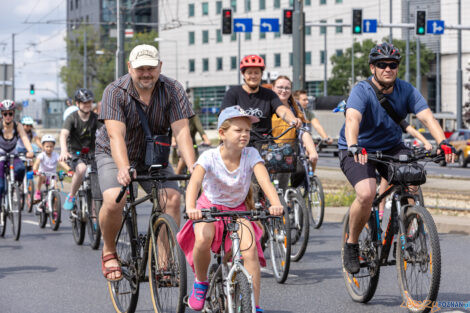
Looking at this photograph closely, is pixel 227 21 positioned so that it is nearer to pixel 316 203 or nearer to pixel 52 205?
pixel 52 205

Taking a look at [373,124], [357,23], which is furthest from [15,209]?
[357,23]

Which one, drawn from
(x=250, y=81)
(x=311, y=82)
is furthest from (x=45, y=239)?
(x=311, y=82)

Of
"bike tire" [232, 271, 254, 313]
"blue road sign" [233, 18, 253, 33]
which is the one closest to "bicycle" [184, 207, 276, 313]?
"bike tire" [232, 271, 254, 313]

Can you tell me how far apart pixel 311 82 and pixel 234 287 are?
84771mm

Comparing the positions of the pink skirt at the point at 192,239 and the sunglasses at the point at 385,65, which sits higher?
the sunglasses at the point at 385,65

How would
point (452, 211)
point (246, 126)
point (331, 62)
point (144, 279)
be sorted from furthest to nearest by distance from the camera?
point (331, 62), point (452, 211), point (144, 279), point (246, 126)

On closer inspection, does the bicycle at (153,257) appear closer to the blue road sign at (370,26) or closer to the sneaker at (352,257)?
the sneaker at (352,257)

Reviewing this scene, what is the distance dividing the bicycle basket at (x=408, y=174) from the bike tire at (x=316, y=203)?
578 centimetres

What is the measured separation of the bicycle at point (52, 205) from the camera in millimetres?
12523

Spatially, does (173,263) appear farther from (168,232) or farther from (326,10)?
(326,10)

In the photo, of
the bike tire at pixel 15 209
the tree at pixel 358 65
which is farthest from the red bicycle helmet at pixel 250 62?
the tree at pixel 358 65

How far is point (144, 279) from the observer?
5910mm

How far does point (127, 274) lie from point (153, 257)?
0.58m

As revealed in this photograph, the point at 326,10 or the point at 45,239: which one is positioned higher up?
the point at 326,10
